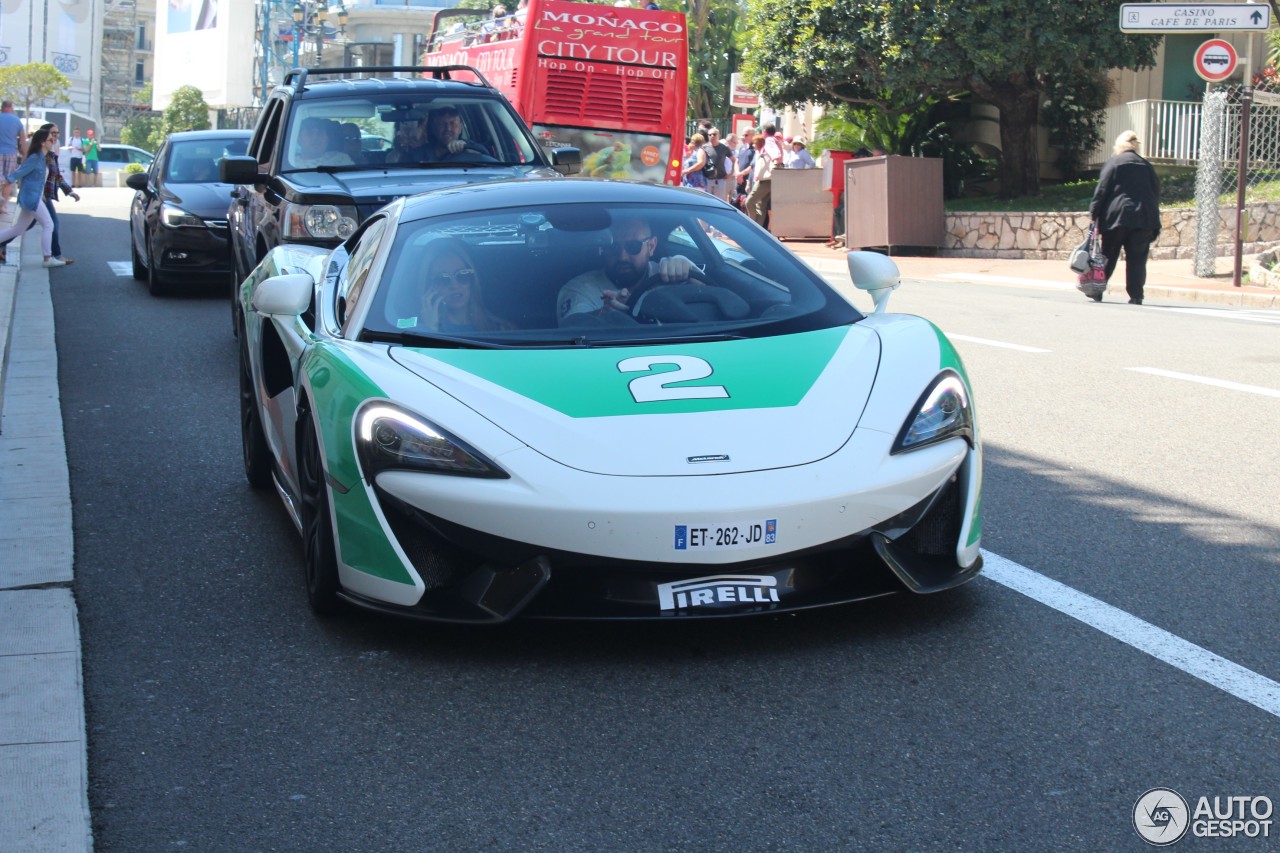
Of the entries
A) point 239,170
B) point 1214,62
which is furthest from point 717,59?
point 239,170

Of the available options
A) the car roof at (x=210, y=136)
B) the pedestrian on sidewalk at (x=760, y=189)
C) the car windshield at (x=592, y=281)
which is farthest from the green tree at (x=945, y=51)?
the car windshield at (x=592, y=281)

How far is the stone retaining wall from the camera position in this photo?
22500 mm

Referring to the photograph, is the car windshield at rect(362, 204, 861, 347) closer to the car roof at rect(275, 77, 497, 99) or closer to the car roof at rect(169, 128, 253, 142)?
the car roof at rect(275, 77, 497, 99)

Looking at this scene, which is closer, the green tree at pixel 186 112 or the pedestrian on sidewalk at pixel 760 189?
the pedestrian on sidewalk at pixel 760 189

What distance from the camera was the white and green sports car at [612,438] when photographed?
415 cm

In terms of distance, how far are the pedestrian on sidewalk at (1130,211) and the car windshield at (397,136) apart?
8.15 meters

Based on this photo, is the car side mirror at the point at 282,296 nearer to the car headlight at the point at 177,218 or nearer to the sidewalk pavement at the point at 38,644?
the sidewalk pavement at the point at 38,644

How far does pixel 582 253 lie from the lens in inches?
215

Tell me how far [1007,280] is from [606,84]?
5.75m

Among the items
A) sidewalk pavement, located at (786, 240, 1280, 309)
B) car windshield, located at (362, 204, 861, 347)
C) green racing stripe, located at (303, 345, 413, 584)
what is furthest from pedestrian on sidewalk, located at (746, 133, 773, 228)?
green racing stripe, located at (303, 345, 413, 584)

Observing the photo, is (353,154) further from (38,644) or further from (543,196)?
(38,644)

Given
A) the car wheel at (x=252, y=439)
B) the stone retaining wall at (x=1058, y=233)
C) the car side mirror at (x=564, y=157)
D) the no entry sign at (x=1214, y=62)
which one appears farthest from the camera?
the stone retaining wall at (x=1058, y=233)

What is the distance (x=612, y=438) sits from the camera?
167 inches

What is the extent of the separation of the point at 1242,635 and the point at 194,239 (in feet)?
38.9
